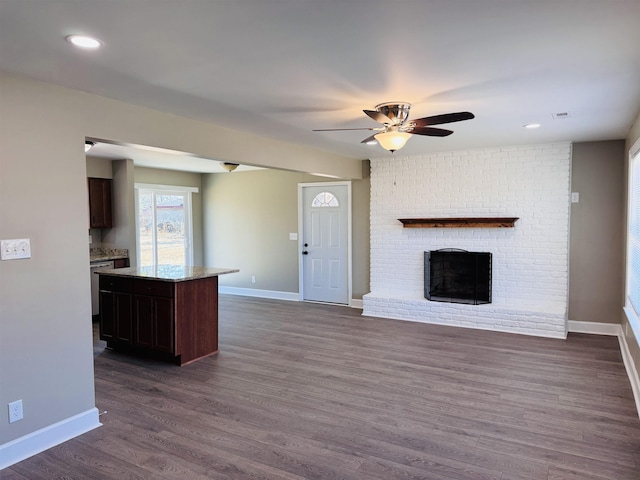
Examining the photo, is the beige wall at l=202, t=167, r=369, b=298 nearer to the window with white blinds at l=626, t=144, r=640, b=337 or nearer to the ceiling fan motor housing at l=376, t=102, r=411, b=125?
the window with white blinds at l=626, t=144, r=640, b=337

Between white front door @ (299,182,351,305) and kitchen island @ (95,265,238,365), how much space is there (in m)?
2.98

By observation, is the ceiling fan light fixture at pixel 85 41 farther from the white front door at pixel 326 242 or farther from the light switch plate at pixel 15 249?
the white front door at pixel 326 242

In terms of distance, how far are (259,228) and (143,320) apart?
12.7 ft

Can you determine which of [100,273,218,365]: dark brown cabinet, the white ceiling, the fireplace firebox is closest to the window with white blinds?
the white ceiling

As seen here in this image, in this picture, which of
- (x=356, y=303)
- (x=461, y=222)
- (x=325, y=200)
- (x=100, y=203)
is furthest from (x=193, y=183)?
(x=461, y=222)

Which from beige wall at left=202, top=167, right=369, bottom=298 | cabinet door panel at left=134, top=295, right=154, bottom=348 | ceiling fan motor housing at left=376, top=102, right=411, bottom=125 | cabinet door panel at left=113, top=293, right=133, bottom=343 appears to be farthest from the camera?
beige wall at left=202, top=167, right=369, bottom=298

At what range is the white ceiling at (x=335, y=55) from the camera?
1.86m

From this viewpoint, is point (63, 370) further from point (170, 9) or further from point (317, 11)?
point (317, 11)

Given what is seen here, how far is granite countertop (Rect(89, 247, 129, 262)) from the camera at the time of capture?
21.1 ft

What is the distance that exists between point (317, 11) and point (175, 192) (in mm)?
6977

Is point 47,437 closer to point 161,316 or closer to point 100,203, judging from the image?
point 161,316

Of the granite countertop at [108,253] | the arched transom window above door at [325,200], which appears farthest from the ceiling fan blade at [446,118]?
the granite countertop at [108,253]

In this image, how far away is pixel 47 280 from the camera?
283 cm

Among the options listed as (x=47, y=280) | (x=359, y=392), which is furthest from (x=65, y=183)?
(x=359, y=392)
